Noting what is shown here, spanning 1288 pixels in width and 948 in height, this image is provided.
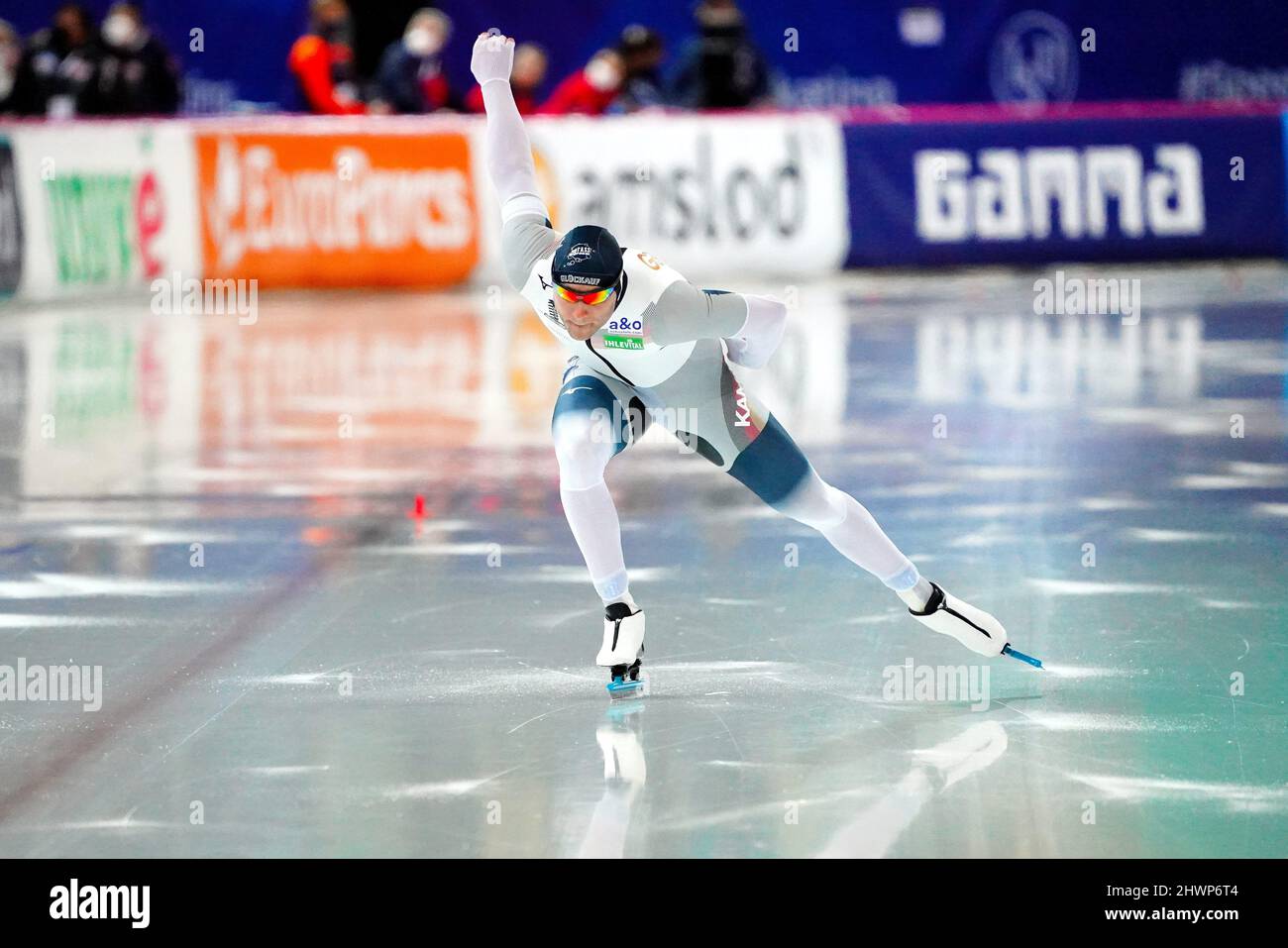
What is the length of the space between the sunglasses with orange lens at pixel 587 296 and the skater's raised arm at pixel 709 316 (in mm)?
240

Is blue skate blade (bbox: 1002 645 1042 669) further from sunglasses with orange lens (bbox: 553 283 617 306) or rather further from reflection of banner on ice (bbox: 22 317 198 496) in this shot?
reflection of banner on ice (bbox: 22 317 198 496)

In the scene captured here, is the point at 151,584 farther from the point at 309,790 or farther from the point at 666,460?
the point at 666,460

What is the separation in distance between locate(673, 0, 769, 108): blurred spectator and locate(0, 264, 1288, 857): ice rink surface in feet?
19.3

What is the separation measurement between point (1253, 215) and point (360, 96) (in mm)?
8904

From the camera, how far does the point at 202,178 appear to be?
1755 centimetres

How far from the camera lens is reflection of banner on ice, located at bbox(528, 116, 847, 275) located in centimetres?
1803

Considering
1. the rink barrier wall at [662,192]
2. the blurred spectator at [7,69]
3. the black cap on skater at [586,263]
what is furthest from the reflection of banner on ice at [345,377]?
the black cap on skater at [586,263]

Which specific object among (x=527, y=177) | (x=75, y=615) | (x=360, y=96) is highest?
(x=360, y=96)

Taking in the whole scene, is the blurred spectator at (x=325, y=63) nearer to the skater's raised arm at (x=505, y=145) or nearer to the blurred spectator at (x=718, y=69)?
the blurred spectator at (x=718, y=69)

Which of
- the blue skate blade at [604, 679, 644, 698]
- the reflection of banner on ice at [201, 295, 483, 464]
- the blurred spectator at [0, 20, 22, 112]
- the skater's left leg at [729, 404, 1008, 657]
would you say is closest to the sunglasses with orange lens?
the skater's left leg at [729, 404, 1008, 657]

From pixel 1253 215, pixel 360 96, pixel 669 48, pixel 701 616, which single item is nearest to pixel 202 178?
pixel 360 96

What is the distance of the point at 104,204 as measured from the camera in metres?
17.0

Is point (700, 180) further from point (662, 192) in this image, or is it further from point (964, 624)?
point (964, 624)
